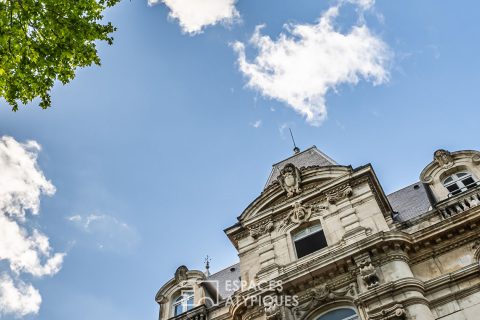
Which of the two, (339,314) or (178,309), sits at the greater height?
(178,309)

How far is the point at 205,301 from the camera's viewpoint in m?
19.5

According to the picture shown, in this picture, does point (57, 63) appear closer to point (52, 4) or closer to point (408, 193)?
point (52, 4)

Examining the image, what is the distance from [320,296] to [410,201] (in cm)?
778

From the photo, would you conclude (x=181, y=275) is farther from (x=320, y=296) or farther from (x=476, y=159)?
(x=476, y=159)

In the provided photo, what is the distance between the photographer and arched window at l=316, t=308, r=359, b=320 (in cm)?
1447

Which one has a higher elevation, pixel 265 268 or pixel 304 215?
pixel 304 215

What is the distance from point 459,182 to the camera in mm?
17812

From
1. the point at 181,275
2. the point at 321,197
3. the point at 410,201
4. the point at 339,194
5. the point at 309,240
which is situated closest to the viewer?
the point at 309,240

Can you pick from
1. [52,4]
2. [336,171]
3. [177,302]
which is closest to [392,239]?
[336,171]

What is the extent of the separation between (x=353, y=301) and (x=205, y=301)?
23.7 ft

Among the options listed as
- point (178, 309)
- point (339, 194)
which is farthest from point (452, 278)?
point (178, 309)

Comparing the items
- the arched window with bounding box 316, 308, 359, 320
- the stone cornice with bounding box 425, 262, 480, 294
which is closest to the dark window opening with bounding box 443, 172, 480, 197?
the stone cornice with bounding box 425, 262, 480, 294

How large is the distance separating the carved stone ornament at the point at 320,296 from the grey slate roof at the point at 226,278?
634 cm

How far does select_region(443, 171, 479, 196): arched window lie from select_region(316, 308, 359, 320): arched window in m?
6.29
